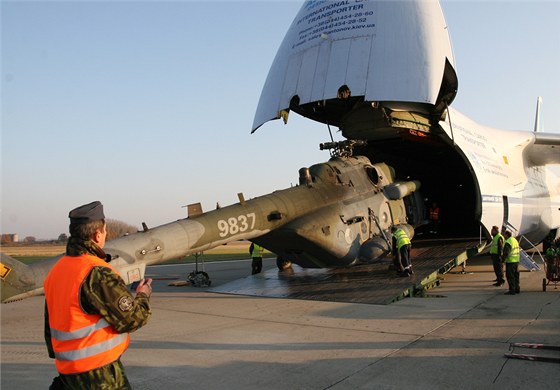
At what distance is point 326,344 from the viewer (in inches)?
251

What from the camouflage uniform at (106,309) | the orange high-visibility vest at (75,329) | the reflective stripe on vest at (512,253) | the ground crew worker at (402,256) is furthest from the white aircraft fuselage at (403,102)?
the orange high-visibility vest at (75,329)

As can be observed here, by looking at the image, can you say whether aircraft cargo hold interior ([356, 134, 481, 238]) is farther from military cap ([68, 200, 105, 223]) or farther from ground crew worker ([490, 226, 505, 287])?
military cap ([68, 200, 105, 223])

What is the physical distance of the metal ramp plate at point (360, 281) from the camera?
9.89 metres

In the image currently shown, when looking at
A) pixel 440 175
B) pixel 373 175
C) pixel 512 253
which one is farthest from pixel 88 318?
pixel 440 175

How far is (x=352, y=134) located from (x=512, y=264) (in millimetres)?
5950

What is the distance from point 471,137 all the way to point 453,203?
134 inches

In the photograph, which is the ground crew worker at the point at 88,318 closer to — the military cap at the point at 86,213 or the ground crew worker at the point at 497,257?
the military cap at the point at 86,213

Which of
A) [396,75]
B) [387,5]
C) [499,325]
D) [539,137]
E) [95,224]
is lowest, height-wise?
[499,325]

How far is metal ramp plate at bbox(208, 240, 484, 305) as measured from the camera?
389 inches

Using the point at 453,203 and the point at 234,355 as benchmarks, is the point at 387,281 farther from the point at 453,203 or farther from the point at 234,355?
the point at 453,203

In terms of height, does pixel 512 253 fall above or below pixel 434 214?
below

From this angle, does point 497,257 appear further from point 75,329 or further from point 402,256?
point 75,329

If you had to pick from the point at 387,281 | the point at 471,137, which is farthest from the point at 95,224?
the point at 471,137

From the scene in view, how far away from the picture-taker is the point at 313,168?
12.0 meters
